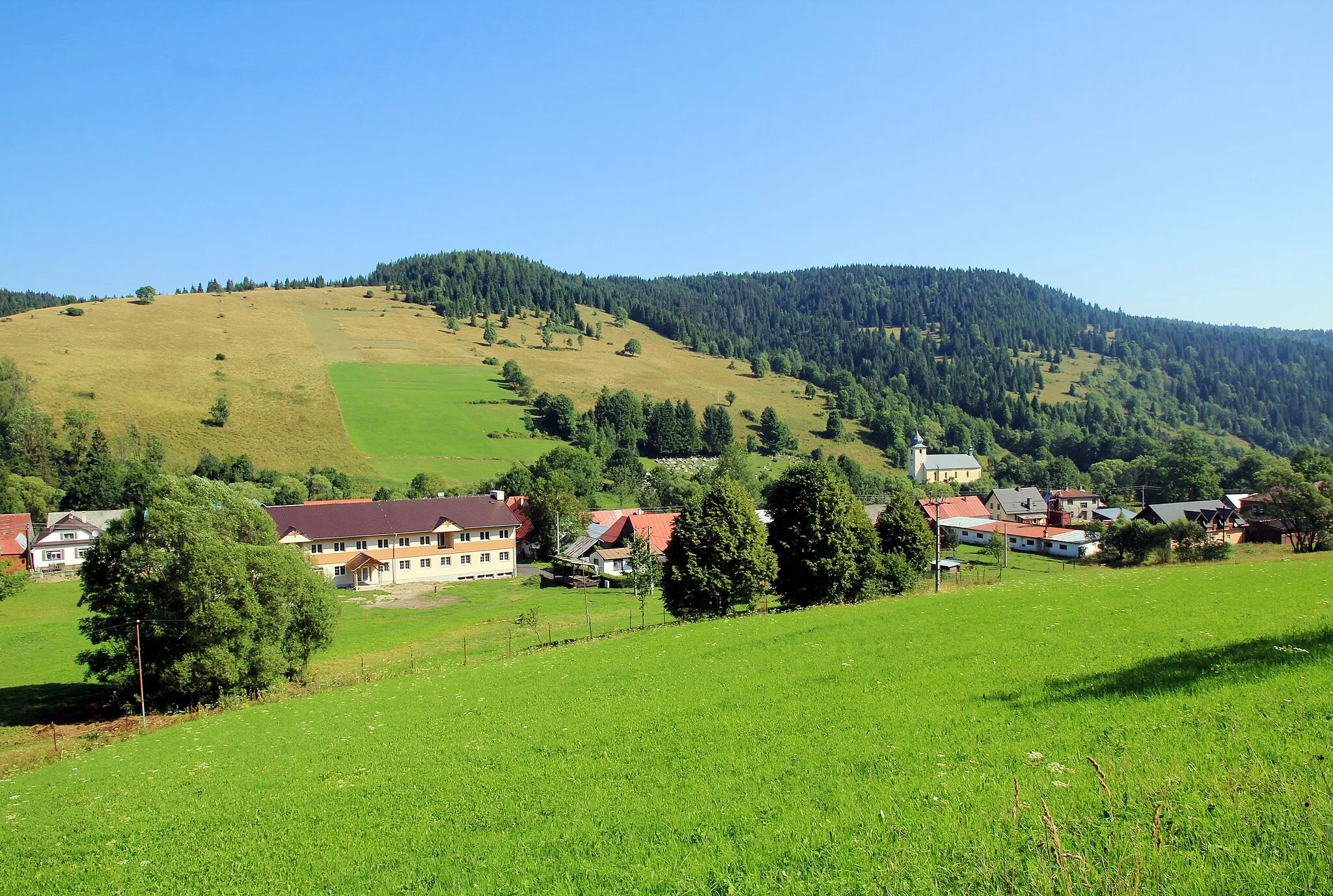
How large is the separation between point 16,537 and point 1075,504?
5559 inches

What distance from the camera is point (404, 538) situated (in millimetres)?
70750

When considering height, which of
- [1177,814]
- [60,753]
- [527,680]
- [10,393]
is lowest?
[60,753]

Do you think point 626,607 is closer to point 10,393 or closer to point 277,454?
point 277,454

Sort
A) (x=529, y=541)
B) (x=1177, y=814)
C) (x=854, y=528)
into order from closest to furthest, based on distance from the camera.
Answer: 1. (x=1177, y=814)
2. (x=854, y=528)
3. (x=529, y=541)

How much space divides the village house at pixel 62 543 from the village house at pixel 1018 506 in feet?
380

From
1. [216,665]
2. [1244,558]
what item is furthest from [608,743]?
[1244,558]

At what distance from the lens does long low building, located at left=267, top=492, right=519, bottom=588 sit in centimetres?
6806

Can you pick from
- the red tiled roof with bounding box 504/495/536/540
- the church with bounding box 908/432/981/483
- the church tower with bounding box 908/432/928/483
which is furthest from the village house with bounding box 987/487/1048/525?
the red tiled roof with bounding box 504/495/536/540

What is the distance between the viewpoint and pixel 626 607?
2009 inches

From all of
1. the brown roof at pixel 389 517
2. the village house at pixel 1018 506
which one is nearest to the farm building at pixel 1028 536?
the village house at pixel 1018 506

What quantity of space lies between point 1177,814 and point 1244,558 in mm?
53029

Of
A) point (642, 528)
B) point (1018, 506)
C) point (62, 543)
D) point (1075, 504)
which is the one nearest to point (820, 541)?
point (642, 528)

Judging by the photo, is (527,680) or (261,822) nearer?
(261,822)

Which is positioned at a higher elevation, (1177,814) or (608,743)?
(1177,814)
